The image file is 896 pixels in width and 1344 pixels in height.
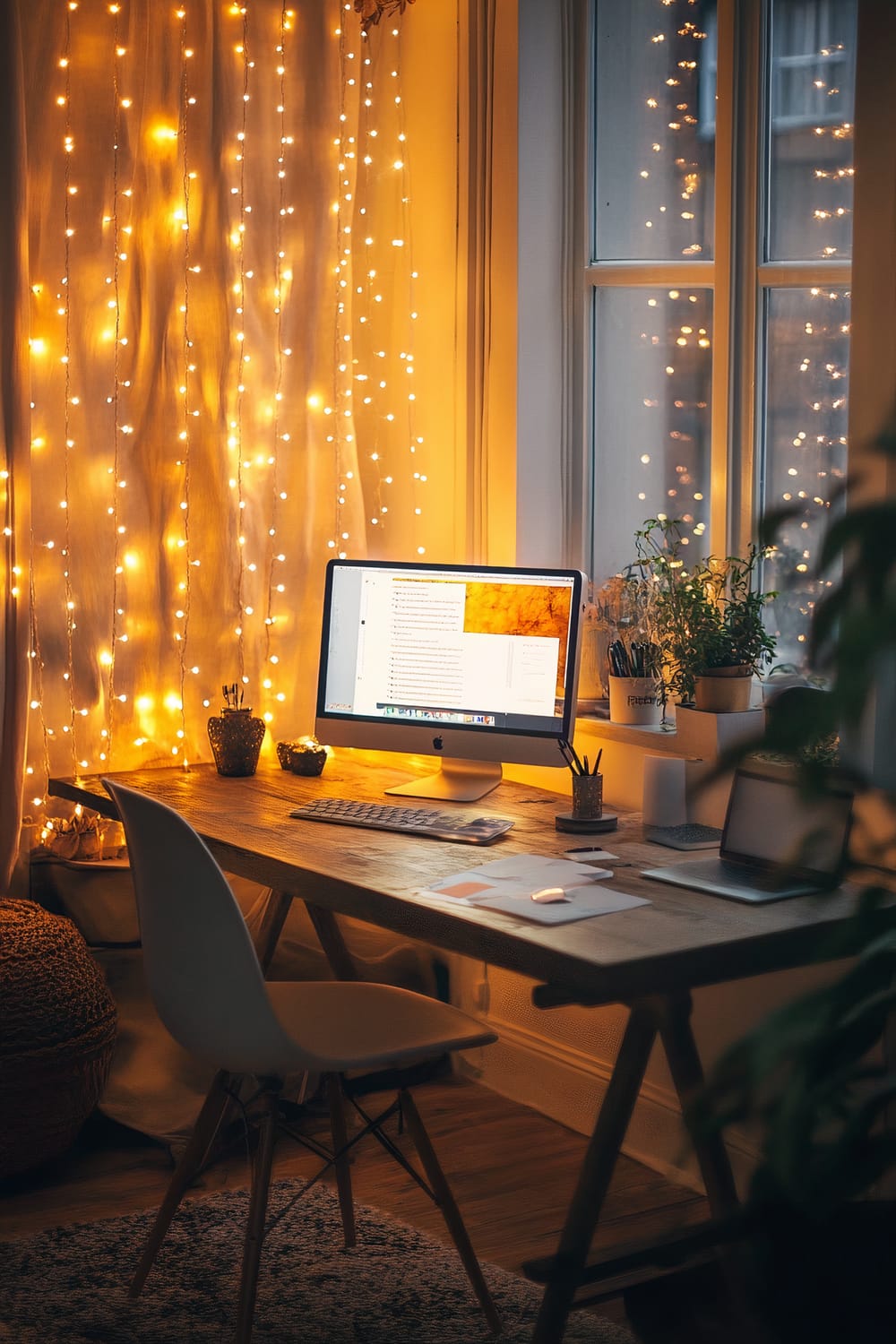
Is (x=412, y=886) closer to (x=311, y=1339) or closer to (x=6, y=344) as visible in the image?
(x=311, y=1339)

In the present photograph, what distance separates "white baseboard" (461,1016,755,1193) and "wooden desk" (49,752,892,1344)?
62cm

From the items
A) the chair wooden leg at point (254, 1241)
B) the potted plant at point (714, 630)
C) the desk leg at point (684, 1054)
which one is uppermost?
the potted plant at point (714, 630)

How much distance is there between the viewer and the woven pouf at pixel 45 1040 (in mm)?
2723

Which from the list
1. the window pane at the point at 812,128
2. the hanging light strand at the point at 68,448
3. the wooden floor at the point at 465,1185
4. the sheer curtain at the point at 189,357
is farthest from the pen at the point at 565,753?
the hanging light strand at the point at 68,448

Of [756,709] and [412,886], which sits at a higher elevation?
[756,709]

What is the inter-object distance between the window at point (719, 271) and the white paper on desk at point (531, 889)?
0.76 metres

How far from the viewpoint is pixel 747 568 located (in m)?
2.87

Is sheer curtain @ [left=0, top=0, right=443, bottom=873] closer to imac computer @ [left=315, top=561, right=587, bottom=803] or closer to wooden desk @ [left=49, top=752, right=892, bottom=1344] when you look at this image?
imac computer @ [left=315, top=561, right=587, bottom=803]

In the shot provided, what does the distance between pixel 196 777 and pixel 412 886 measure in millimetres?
1027

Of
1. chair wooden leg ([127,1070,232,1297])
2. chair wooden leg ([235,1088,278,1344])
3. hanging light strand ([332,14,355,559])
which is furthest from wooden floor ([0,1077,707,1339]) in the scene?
hanging light strand ([332,14,355,559])

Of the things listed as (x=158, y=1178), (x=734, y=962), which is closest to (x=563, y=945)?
(x=734, y=962)

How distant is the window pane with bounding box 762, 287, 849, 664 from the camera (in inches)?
109

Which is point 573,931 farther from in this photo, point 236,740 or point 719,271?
point 719,271

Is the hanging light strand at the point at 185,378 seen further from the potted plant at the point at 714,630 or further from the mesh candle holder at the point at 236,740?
the potted plant at the point at 714,630
